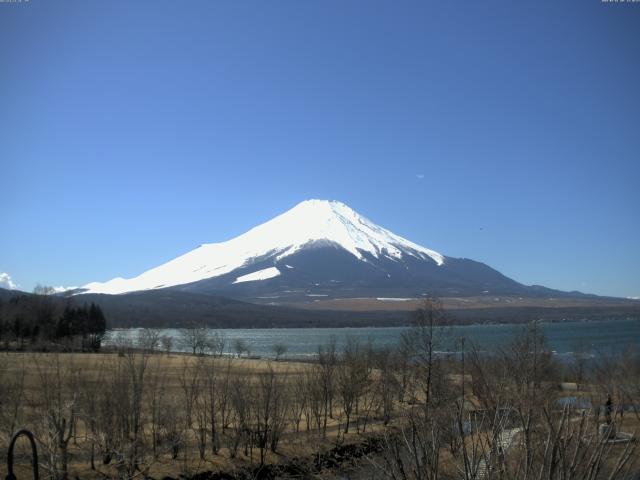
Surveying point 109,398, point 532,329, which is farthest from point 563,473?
point 532,329

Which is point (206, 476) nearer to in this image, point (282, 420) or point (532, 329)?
point (282, 420)

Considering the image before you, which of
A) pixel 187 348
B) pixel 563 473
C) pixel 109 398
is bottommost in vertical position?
pixel 187 348

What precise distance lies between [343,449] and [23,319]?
258ft

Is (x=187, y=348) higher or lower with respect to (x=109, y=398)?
lower

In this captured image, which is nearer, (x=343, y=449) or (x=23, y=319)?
(x=343, y=449)

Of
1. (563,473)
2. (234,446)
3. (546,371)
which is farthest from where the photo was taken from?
(546,371)

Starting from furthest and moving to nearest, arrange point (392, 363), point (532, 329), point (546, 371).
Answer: point (392, 363) → point (546, 371) → point (532, 329)

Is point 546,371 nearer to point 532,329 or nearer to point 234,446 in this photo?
point 532,329

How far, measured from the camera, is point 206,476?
2458cm

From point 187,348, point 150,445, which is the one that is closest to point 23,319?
point 187,348

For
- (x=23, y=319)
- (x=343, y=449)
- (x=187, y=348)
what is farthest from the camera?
(x=187, y=348)

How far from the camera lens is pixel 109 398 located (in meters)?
23.7

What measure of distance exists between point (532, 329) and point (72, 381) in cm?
2441

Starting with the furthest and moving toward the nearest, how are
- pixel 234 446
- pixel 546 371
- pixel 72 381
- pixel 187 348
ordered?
1. pixel 187 348
2. pixel 546 371
3. pixel 234 446
4. pixel 72 381
